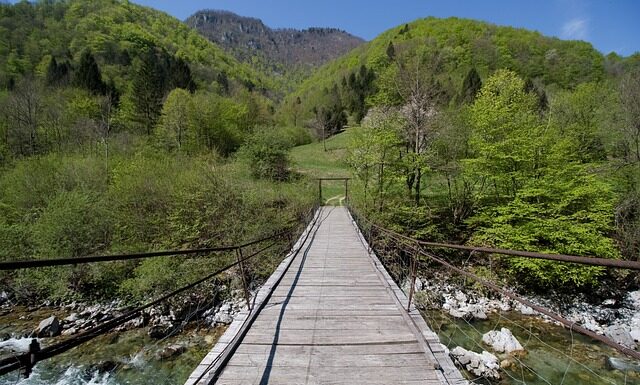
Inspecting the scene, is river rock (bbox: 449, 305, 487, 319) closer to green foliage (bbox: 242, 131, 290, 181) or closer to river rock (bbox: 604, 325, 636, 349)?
river rock (bbox: 604, 325, 636, 349)

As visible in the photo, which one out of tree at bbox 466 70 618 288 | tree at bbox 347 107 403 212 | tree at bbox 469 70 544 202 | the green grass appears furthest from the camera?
the green grass

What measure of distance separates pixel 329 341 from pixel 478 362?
21.3 feet

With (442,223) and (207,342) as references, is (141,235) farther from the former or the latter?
(442,223)

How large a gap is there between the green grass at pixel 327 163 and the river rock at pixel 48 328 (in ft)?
58.8

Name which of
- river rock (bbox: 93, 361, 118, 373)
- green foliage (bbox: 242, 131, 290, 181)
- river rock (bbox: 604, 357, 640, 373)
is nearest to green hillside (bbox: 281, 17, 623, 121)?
green foliage (bbox: 242, 131, 290, 181)

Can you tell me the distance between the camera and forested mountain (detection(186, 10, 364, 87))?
158 metres

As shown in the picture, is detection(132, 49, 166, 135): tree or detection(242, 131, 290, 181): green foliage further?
detection(132, 49, 166, 135): tree

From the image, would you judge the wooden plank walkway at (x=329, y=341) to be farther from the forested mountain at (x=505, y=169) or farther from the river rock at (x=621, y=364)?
the forested mountain at (x=505, y=169)

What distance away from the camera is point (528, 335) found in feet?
31.4

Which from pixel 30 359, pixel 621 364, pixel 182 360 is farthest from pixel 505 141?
pixel 30 359

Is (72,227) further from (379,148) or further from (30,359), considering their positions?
(30,359)

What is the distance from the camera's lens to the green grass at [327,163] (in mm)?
27352

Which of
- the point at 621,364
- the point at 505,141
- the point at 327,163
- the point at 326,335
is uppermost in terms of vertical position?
the point at 505,141

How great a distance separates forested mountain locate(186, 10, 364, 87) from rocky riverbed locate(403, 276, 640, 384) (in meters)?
144
